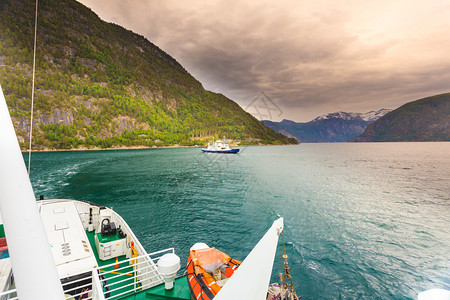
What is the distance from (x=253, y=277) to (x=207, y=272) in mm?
5236

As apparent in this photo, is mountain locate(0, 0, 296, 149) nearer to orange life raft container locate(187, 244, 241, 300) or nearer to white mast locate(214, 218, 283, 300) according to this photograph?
orange life raft container locate(187, 244, 241, 300)

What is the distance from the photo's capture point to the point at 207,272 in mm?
7621

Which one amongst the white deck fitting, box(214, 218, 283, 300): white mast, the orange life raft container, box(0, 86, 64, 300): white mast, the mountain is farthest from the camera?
the mountain

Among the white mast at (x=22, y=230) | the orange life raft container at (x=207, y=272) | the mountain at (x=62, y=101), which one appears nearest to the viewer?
the white mast at (x=22, y=230)

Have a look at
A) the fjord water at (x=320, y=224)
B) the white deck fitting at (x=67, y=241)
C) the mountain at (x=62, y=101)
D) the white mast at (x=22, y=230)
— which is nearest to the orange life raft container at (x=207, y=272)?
the white deck fitting at (x=67, y=241)

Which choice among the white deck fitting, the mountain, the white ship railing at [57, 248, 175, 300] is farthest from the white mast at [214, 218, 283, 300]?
the mountain

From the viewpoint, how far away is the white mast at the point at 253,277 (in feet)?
9.95

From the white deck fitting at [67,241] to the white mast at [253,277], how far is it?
22.5 ft

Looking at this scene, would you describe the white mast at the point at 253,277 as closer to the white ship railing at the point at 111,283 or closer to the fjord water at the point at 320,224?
the white ship railing at the point at 111,283

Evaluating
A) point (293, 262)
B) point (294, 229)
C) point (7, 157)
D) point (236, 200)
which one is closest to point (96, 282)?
point (7, 157)

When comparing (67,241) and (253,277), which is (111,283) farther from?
(253,277)

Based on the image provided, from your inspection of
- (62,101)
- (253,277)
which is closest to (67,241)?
(253,277)

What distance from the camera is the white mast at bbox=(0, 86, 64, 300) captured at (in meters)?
0.98

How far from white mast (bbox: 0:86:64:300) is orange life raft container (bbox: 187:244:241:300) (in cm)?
654
